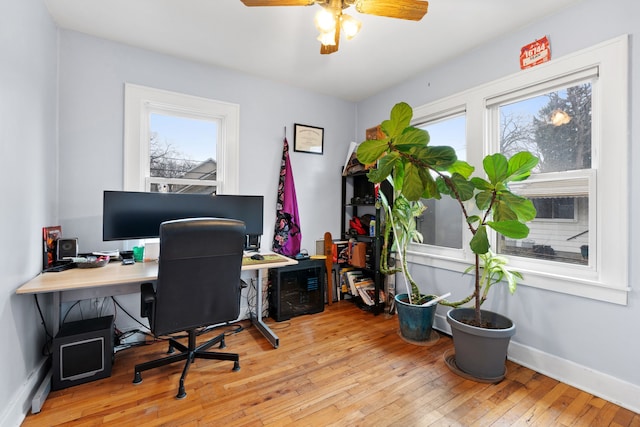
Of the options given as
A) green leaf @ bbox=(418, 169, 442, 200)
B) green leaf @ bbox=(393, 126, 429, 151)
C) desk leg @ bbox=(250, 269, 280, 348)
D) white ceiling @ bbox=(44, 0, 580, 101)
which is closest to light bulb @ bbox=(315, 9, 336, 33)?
white ceiling @ bbox=(44, 0, 580, 101)

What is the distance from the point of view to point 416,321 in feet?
8.05

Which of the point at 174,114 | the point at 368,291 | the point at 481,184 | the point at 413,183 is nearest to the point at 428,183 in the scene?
the point at 413,183

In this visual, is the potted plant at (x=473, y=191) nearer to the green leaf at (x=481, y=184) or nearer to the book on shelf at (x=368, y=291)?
the green leaf at (x=481, y=184)

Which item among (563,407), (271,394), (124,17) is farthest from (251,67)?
(563,407)

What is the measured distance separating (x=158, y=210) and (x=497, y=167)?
2.54 meters

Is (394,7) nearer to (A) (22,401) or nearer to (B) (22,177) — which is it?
(B) (22,177)

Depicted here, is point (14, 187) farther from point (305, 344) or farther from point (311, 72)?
point (311, 72)

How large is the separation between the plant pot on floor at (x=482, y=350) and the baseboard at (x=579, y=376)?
0.97ft

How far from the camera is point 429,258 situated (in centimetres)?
287

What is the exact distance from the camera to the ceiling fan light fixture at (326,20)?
1.56m

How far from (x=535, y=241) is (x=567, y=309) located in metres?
0.50

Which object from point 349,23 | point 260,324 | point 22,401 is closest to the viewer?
point 22,401

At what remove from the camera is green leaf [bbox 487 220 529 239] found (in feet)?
5.70

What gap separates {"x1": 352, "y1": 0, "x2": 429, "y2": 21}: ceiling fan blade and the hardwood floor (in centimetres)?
227
